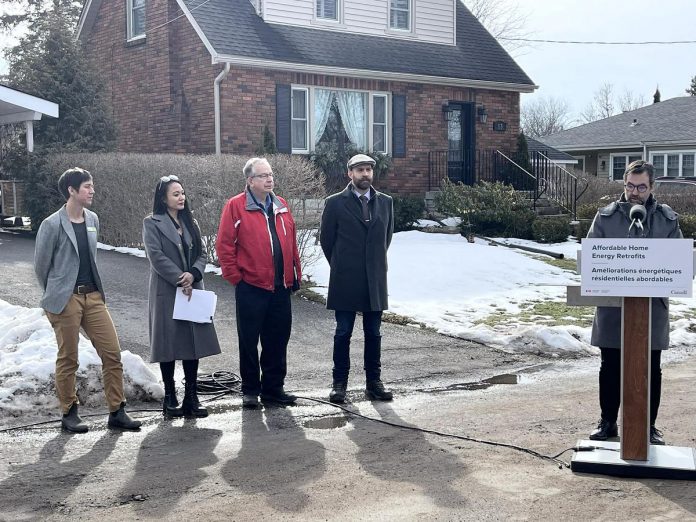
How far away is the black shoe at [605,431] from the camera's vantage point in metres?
6.69

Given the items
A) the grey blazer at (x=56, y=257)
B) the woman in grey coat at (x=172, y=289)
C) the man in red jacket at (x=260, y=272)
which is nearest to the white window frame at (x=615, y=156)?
the man in red jacket at (x=260, y=272)

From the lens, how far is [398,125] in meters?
23.1

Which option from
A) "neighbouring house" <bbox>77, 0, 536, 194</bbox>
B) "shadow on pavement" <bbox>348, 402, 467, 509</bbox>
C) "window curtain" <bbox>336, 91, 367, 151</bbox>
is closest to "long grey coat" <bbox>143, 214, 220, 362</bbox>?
"shadow on pavement" <bbox>348, 402, 467, 509</bbox>

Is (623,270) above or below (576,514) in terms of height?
above

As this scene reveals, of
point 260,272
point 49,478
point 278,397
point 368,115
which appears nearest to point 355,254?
point 260,272

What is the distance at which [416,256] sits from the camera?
16750mm

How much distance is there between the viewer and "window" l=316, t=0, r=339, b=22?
2320 cm

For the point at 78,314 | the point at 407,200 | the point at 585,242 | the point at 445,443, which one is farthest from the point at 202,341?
the point at 407,200

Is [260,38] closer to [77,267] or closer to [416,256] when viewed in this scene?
[416,256]

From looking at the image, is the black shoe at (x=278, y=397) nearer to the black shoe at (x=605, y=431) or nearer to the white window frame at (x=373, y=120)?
the black shoe at (x=605, y=431)

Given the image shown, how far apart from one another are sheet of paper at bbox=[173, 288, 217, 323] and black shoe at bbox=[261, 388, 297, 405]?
2.83 feet

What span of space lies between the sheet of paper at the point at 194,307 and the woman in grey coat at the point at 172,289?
5 cm

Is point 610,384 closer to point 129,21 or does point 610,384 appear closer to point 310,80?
point 310,80

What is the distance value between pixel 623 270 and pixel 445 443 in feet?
5.53
